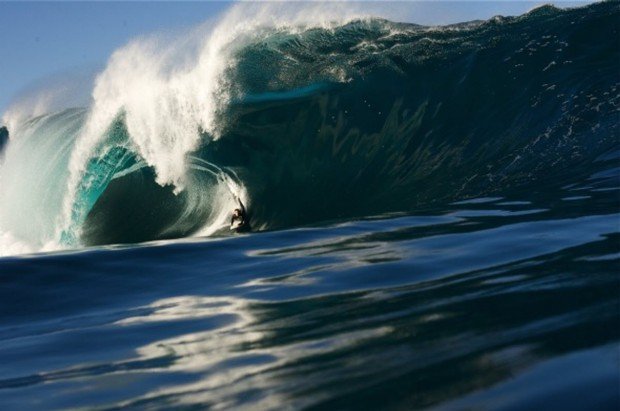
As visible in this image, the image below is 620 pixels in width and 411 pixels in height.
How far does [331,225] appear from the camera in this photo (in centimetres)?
598

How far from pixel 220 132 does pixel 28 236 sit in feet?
13.6

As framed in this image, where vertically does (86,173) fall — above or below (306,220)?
above

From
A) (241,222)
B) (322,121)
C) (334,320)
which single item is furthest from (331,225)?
(322,121)

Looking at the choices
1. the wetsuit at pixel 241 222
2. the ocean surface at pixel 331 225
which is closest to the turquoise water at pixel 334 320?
the ocean surface at pixel 331 225

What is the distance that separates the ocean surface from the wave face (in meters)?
0.04

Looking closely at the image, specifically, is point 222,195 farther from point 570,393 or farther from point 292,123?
point 570,393

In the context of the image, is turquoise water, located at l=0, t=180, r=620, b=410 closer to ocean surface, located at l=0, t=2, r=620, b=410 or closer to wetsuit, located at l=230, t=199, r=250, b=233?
ocean surface, located at l=0, t=2, r=620, b=410

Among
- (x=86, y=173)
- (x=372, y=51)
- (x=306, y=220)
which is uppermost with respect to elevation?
(x=372, y=51)

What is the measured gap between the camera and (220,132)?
12.0 metres

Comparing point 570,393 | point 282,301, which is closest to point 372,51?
point 282,301

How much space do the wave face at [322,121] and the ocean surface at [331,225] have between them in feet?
0.12

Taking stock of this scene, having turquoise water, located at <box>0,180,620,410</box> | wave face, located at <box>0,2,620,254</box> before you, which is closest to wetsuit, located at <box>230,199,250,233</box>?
wave face, located at <box>0,2,620,254</box>

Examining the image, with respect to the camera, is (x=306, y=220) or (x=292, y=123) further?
(x=292, y=123)

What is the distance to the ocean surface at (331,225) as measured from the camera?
215 centimetres
